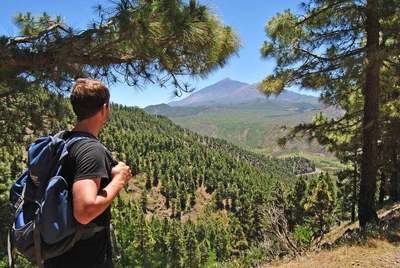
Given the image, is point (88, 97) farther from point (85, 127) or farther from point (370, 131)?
point (370, 131)

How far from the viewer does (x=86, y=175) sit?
1423 mm

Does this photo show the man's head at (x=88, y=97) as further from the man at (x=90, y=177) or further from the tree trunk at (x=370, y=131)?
the tree trunk at (x=370, y=131)

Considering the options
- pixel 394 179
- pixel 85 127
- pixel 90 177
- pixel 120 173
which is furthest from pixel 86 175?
pixel 394 179

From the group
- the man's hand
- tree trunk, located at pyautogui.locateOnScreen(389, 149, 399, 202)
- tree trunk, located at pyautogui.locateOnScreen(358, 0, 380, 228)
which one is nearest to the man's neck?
the man's hand

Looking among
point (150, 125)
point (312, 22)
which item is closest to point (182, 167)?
point (150, 125)

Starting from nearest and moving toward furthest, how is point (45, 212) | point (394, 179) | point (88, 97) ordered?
point (45, 212) → point (88, 97) → point (394, 179)

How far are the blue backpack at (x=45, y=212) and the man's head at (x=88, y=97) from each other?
16cm

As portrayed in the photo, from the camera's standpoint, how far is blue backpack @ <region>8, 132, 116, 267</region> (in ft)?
4.51

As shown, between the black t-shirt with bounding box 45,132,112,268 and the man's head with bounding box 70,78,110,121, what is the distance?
14 centimetres

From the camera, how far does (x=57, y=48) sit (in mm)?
3779

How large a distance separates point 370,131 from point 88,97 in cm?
590

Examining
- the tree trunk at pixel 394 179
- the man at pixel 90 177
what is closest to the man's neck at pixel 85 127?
the man at pixel 90 177

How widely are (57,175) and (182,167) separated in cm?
10703

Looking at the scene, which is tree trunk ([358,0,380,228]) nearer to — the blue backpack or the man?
the man
